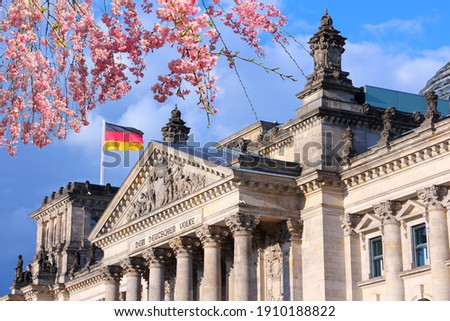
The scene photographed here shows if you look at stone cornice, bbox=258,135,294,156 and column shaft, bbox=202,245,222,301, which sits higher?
stone cornice, bbox=258,135,294,156

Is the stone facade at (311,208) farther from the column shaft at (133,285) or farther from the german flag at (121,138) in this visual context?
the german flag at (121,138)

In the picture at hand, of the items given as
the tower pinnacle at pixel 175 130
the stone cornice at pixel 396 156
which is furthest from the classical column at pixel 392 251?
the tower pinnacle at pixel 175 130

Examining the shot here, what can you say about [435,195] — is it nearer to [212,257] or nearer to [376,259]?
[376,259]

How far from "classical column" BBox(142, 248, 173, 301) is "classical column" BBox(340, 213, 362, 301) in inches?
451

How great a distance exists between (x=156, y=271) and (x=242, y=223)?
876 cm

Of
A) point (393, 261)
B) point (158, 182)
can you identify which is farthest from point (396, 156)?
point (158, 182)

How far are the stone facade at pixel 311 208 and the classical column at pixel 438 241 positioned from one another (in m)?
0.04

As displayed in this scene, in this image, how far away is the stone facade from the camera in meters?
39.6

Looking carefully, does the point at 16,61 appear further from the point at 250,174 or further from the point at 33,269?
the point at 33,269

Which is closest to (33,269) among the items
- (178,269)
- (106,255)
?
(106,255)

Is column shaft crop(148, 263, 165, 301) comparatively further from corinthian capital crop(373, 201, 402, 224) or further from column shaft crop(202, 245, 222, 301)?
corinthian capital crop(373, 201, 402, 224)

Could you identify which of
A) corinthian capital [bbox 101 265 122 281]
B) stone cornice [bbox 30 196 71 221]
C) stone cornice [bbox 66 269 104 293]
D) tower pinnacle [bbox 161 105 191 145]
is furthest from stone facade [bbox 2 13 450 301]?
stone cornice [bbox 30 196 71 221]

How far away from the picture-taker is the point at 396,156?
4028 centimetres
